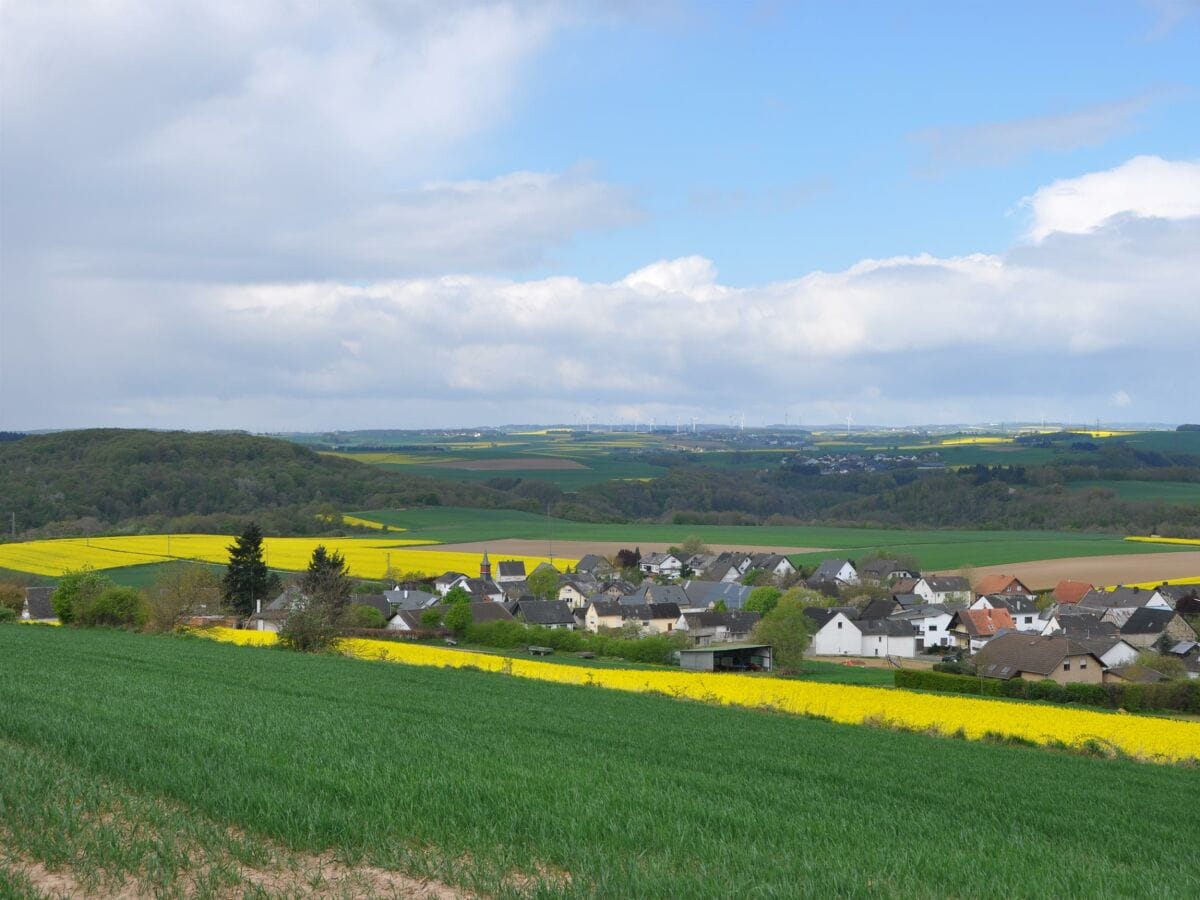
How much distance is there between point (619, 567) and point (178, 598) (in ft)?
143

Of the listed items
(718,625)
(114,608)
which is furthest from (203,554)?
(718,625)

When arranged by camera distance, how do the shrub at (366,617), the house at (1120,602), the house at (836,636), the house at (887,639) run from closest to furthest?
the shrub at (366,617) < the house at (887,639) < the house at (836,636) < the house at (1120,602)

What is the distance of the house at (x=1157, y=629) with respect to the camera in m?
53.0

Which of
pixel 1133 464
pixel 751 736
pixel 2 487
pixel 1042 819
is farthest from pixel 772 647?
pixel 1133 464

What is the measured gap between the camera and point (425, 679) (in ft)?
97.6

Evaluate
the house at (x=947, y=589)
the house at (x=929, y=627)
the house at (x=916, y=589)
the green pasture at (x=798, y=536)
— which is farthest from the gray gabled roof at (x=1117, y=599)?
the green pasture at (x=798, y=536)

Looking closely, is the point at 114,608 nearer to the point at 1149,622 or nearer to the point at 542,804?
the point at 542,804

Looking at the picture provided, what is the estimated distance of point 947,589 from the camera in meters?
73.1

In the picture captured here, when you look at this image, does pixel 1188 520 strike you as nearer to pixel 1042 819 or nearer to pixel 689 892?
pixel 1042 819

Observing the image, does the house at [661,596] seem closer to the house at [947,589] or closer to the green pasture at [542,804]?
the house at [947,589]

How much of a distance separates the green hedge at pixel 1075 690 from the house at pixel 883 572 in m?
36.7

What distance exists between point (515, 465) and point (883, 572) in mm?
102674

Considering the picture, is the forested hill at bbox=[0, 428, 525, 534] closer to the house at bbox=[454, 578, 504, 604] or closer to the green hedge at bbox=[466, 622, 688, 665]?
the house at bbox=[454, 578, 504, 604]

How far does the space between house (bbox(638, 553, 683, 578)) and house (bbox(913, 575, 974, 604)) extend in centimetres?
2282
